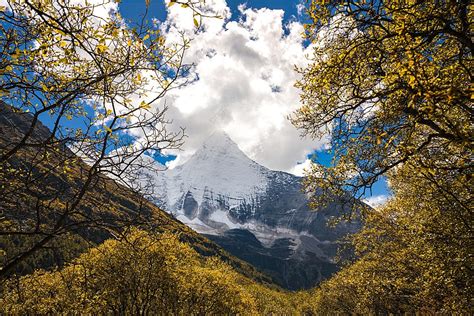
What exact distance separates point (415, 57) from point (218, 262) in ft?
163

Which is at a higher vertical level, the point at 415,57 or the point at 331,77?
the point at 331,77

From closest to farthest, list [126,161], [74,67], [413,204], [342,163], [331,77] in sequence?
[126,161] → [74,67] → [331,77] → [342,163] → [413,204]

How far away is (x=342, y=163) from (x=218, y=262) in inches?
1669

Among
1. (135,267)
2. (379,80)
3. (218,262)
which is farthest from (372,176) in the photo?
(218,262)

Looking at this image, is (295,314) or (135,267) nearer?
(135,267)

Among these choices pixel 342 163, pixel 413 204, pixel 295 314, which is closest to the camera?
pixel 342 163

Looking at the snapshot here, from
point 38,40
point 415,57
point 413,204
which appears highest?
point 413,204

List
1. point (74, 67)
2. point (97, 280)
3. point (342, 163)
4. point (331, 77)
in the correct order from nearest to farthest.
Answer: point (74, 67) → point (331, 77) → point (342, 163) → point (97, 280)

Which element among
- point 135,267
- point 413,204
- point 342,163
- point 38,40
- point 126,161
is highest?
point 413,204

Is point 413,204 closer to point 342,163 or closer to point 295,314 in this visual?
point 342,163

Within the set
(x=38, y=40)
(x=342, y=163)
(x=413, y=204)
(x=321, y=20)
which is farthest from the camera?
A: (x=413, y=204)

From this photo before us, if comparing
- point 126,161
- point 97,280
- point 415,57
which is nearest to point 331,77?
point 415,57

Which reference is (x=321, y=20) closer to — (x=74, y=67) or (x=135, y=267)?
(x=74, y=67)

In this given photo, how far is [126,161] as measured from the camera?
19.4 feet
